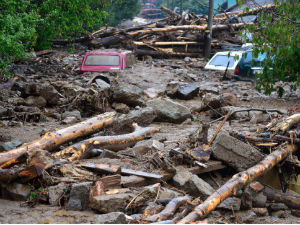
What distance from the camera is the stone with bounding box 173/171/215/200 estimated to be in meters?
4.92

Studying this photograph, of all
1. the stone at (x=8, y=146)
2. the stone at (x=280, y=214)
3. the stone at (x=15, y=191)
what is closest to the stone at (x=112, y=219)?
the stone at (x=15, y=191)

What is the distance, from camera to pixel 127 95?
10062 mm

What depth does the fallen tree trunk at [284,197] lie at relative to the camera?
5.27 m

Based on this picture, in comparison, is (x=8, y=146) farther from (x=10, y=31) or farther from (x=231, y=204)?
(x=231, y=204)

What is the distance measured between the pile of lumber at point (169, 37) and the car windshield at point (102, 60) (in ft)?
23.8

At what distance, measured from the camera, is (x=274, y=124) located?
6805mm

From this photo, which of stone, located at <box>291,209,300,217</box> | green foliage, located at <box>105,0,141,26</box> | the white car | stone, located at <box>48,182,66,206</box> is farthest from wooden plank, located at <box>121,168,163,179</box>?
green foliage, located at <box>105,0,141,26</box>

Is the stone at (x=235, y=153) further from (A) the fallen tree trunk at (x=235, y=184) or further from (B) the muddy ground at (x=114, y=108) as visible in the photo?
(B) the muddy ground at (x=114, y=108)

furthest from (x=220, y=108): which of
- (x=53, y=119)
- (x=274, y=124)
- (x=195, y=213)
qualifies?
(x=195, y=213)

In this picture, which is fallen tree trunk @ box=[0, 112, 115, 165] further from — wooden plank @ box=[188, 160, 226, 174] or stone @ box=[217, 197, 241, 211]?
stone @ box=[217, 197, 241, 211]

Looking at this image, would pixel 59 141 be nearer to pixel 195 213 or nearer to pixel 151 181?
pixel 151 181

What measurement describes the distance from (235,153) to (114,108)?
490cm

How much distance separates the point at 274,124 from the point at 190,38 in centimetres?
1647

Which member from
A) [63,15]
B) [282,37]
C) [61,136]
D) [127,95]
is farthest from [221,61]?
[61,136]
